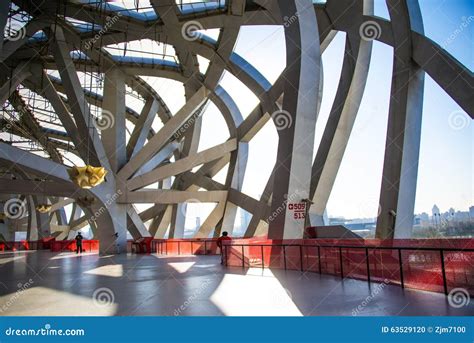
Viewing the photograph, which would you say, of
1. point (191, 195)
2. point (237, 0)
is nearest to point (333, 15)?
point (237, 0)

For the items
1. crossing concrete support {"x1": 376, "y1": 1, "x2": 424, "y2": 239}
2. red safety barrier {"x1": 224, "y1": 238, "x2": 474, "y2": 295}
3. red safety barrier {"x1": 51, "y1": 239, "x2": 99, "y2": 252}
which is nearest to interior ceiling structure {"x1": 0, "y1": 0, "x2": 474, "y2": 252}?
crossing concrete support {"x1": 376, "y1": 1, "x2": 424, "y2": 239}

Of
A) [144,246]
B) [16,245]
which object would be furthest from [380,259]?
[16,245]

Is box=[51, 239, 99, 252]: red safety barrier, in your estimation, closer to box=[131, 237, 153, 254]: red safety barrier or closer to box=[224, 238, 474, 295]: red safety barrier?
box=[131, 237, 153, 254]: red safety barrier

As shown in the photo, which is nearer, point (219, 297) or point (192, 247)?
point (219, 297)

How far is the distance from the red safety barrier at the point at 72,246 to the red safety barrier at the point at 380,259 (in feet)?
63.2

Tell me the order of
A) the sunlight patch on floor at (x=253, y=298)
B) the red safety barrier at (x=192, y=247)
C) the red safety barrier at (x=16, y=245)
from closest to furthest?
the sunlight patch on floor at (x=253, y=298) → the red safety barrier at (x=192, y=247) → the red safety barrier at (x=16, y=245)

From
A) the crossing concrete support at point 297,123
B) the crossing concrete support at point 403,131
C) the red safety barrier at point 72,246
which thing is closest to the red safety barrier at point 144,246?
the red safety barrier at point 72,246

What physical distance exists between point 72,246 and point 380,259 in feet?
89.9

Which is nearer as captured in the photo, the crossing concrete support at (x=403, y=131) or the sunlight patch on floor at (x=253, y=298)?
the sunlight patch on floor at (x=253, y=298)

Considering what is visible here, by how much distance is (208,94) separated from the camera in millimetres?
25172

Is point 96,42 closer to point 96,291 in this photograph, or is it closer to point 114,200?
point 114,200

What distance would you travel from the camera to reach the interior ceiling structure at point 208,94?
1252cm

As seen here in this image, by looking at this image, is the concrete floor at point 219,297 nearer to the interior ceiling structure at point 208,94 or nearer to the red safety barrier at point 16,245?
the interior ceiling structure at point 208,94

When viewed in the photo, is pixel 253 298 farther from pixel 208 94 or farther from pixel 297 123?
pixel 208 94
